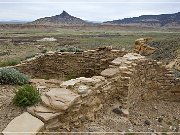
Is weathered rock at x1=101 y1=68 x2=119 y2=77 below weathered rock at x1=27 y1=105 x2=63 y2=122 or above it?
above

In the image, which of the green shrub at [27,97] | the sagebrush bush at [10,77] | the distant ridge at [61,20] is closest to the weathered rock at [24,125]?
the green shrub at [27,97]

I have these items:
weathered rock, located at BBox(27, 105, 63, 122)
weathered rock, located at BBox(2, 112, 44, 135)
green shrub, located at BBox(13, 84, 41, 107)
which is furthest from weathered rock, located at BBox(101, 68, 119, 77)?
weathered rock, located at BBox(2, 112, 44, 135)

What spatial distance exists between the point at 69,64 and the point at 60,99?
5.61 meters

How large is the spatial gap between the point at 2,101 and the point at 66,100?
150 centimetres

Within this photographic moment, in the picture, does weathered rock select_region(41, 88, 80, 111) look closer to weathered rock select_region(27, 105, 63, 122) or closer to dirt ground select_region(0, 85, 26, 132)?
weathered rock select_region(27, 105, 63, 122)

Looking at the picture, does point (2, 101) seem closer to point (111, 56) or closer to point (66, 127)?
point (66, 127)

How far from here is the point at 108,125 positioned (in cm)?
694

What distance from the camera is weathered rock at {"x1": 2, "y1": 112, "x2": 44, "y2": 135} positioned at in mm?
5168

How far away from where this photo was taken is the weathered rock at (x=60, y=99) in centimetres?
583

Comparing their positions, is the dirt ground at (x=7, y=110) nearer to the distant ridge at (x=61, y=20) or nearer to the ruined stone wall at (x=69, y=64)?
the ruined stone wall at (x=69, y=64)

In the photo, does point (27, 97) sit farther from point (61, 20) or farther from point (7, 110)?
→ point (61, 20)

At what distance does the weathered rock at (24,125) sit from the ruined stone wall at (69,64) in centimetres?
563

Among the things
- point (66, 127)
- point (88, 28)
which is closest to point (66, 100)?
point (66, 127)

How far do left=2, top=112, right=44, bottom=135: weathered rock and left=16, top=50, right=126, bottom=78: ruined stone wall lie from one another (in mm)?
5630
